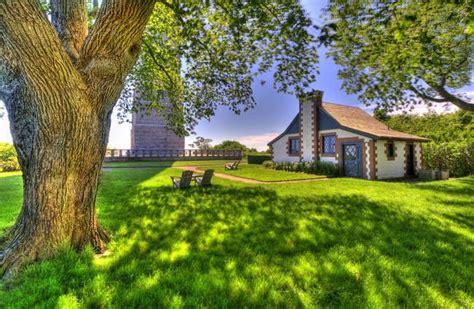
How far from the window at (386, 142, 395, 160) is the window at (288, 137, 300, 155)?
6.49 meters

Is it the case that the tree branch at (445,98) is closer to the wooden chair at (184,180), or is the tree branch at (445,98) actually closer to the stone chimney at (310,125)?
the stone chimney at (310,125)

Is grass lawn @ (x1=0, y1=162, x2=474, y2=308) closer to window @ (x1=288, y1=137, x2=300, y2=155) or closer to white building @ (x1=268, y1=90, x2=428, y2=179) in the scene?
white building @ (x1=268, y1=90, x2=428, y2=179)

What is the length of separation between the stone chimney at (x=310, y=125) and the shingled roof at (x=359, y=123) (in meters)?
0.80

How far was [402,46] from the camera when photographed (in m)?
7.25

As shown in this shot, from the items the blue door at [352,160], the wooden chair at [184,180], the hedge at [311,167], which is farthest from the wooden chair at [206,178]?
the blue door at [352,160]

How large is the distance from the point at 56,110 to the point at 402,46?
925 centimetres

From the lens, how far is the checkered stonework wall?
35375 mm

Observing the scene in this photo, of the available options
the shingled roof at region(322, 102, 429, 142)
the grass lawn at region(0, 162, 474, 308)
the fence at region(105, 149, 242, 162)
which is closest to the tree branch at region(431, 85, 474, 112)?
the shingled roof at region(322, 102, 429, 142)

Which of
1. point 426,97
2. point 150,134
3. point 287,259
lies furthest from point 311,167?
point 150,134

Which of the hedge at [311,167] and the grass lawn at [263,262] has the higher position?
the hedge at [311,167]

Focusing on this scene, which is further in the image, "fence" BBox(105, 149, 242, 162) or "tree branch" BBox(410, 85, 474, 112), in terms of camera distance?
"fence" BBox(105, 149, 242, 162)

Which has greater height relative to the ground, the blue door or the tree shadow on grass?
the blue door

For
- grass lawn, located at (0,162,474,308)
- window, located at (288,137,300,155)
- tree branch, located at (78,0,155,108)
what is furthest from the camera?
window, located at (288,137,300,155)

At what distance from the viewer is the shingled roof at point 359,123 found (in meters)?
15.2
